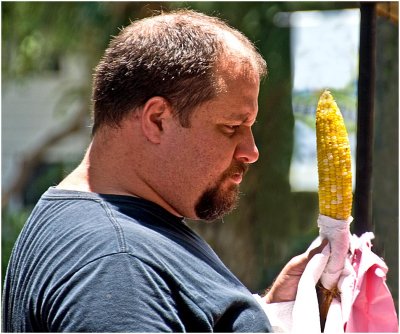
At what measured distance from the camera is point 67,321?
1.52 metres

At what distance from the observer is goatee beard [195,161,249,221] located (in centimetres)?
190

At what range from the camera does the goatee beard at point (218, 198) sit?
6.22 ft

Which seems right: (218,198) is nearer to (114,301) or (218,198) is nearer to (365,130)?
(114,301)

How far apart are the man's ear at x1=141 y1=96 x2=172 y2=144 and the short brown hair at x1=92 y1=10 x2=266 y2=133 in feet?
0.05

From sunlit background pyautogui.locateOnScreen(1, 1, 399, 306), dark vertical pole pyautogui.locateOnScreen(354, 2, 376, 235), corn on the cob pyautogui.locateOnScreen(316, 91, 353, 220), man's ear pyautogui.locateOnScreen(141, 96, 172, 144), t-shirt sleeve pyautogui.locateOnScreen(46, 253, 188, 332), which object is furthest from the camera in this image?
sunlit background pyautogui.locateOnScreen(1, 1, 399, 306)

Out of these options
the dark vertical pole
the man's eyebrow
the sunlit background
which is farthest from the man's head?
the sunlit background

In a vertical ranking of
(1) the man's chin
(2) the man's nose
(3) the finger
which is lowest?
(3) the finger

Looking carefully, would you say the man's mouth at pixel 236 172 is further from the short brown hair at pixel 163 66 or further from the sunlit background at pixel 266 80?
the sunlit background at pixel 266 80

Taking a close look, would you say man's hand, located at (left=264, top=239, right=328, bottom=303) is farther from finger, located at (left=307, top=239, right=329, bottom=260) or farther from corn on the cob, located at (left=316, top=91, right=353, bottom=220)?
corn on the cob, located at (left=316, top=91, right=353, bottom=220)

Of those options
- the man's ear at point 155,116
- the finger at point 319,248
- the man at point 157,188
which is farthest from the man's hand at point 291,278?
the man's ear at point 155,116

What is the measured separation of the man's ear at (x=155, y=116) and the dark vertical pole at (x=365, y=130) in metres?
0.93

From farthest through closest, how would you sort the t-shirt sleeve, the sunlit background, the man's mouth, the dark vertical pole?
1. the sunlit background
2. the dark vertical pole
3. the man's mouth
4. the t-shirt sleeve

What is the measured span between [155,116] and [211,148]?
15 cm

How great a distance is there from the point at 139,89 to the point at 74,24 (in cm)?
717
